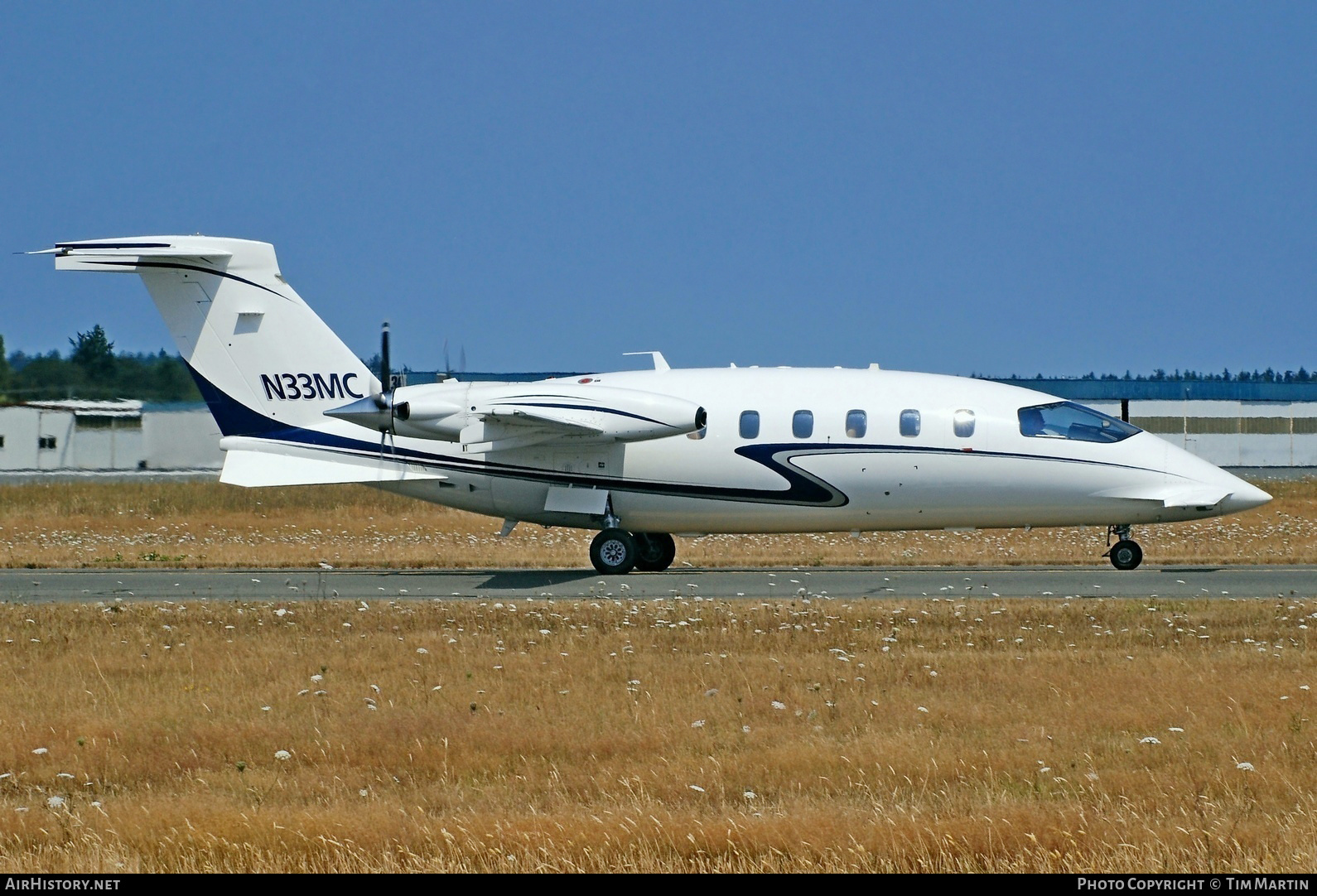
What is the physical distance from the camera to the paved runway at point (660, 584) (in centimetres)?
1948

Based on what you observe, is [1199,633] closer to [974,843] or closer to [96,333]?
[974,843]

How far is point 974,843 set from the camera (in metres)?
7.15

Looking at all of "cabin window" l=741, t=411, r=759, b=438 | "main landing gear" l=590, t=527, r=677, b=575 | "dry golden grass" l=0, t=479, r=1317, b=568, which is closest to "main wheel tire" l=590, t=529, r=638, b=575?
"main landing gear" l=590, t=527, r=677, b=575

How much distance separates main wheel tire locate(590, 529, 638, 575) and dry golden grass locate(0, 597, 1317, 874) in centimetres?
763

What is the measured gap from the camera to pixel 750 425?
77.1ft

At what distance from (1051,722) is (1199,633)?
5247 millimetres

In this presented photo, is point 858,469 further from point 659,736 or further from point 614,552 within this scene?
point 659,736

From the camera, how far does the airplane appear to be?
23094 mm

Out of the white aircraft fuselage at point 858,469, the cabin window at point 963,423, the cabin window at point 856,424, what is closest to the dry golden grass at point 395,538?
the white aircraft fuselage at point 858,469

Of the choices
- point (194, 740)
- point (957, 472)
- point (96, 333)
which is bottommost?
point (194, 740)

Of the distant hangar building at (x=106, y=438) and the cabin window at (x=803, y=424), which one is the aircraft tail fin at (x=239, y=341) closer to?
the cabin window at (x=803, y=424)

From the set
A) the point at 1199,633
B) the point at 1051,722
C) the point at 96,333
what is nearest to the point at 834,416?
the point at 1199,633

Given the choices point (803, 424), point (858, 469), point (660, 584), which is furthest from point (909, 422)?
point (660, 584)

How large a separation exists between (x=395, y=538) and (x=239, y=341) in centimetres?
1029
